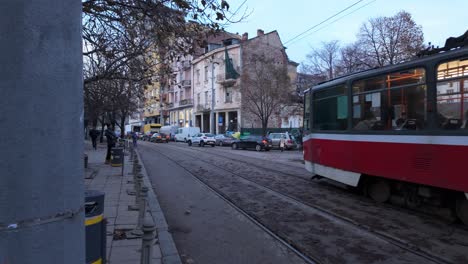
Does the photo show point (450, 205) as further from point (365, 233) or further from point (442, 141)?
point (365, 233)

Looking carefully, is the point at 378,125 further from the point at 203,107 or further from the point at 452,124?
the point at 203,107

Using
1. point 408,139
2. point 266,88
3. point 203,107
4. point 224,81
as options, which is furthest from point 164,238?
point 203,107

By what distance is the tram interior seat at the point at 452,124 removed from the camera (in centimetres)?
710

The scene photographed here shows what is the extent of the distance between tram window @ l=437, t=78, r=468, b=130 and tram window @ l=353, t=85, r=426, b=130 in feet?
1.27

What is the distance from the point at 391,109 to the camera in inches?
347

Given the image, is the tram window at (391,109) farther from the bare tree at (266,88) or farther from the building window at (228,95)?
the building window at (228,95)

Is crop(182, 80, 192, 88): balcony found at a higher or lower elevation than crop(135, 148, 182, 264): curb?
higher

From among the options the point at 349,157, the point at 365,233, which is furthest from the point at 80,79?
the point at 349,157

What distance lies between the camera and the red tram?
7.17m

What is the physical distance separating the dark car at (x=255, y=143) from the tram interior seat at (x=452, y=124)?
28559 mm

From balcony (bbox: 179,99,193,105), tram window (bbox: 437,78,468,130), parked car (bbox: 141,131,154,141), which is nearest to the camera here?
tram window (bbox: 437,78,468,130)

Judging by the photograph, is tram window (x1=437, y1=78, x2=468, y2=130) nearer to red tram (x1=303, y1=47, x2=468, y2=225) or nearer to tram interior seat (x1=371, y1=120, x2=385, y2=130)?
red tram (x1=303, y1=47, x2=468, y2=225)

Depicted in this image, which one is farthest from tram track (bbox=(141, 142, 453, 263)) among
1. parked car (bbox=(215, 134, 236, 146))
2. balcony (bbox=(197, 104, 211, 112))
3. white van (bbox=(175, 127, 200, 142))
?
balcony (bbox=(197, 104, 211, 112))

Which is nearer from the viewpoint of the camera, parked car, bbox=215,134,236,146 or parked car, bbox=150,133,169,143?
parked car, bbox=215,134,236,146
